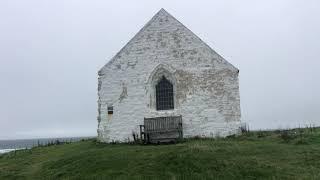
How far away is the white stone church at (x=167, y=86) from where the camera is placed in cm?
3152

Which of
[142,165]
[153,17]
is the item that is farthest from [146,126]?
[142,165]

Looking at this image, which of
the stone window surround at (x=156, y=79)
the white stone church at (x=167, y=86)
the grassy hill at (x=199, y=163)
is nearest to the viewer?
the grassy hill at (x=199, y=163)

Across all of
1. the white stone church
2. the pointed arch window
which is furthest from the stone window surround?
the pointed arch window

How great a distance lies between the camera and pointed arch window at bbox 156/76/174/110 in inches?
1277

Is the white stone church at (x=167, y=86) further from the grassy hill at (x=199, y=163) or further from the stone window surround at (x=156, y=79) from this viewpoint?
the grassy hill at (x=199, y=163)

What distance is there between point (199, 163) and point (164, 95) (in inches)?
463

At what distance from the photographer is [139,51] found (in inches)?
1291

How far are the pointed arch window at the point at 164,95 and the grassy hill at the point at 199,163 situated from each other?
6591 mm

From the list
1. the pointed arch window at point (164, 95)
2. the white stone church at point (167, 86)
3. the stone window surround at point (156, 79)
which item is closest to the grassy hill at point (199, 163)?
the white stone church at point (167, 86)

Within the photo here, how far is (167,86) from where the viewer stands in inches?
1284

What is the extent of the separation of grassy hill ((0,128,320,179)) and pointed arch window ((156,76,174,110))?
21.6 ft

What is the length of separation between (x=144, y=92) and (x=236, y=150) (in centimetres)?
1005

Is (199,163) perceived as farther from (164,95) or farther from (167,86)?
(167,86)

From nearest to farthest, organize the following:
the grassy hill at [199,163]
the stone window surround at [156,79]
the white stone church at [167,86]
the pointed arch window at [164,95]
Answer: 1. the grassy hill at [199,163]
2. the white stone church at [167,86]
3. the stone window surround at [156,79]
4. the pointed arch window at [164,95]
